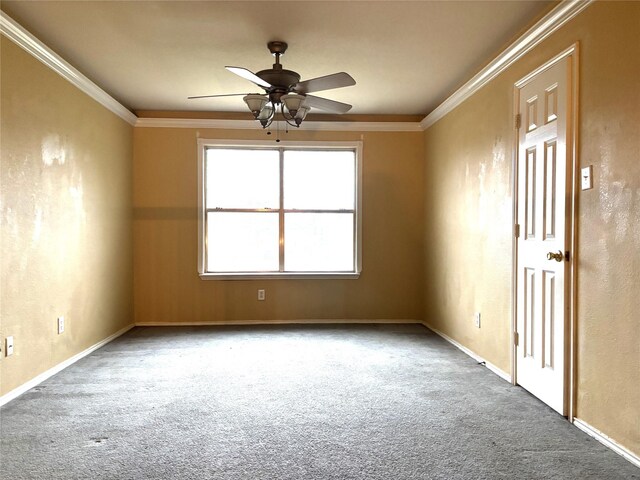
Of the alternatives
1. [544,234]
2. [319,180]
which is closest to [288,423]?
[544,234]

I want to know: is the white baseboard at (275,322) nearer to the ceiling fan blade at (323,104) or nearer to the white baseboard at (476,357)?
the white baseboard at (476,357)

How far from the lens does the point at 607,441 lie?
2.22 metres

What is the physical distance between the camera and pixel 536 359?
286cm

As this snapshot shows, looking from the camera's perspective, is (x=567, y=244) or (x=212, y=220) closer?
(x=567, y=244)

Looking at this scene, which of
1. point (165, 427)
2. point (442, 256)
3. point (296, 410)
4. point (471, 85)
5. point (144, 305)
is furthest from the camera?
point (144, 305)

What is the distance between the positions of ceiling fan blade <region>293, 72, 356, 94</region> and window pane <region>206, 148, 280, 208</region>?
7.18 ft

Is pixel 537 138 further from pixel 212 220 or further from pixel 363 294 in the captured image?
pixel 212 220

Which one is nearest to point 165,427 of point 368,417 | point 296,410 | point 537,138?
point 296,410

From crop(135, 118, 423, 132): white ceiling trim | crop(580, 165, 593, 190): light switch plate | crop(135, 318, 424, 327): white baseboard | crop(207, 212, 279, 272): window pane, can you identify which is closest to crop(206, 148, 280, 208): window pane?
crop(207, 212, 279, 272): window pane

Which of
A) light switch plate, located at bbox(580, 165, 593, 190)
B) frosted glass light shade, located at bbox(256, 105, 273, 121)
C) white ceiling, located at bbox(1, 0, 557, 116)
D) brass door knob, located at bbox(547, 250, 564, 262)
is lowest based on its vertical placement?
brass door knob, located at bbox(547, 250, 564, 262)

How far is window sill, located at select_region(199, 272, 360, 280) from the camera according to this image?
5180 mm

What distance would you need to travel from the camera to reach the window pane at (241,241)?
5277 millimetres

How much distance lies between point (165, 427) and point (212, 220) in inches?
124

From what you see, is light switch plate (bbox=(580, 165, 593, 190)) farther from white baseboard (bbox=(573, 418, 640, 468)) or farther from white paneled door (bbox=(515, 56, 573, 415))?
white baseboard (bbox=(573, 418, 640, 468))
